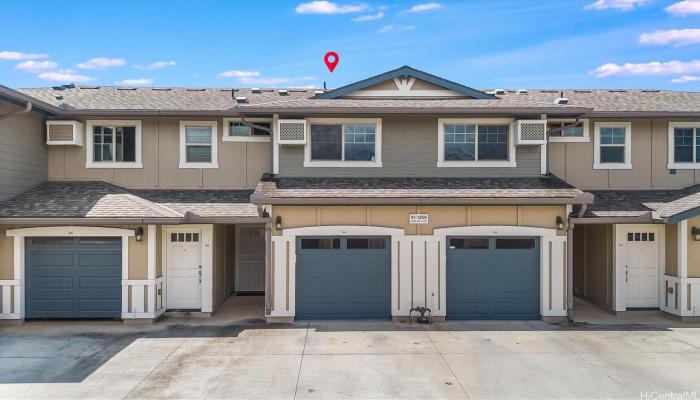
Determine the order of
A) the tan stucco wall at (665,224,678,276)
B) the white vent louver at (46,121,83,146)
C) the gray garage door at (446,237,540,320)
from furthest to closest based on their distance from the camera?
the white vent louver at (46,121,83,146) < the tan stucco wall at (665,224,678,276) < the gray garage door at (446,237,540,320)

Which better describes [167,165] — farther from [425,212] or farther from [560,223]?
[560,223]

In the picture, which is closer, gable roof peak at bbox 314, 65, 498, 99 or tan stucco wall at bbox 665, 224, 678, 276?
tan stucco wall at bbox 665, 224, 678, 276

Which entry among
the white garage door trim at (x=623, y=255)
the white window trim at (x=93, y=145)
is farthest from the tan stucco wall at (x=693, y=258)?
the white window trim at (x=93, y=145)

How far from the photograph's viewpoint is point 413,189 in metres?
10.6

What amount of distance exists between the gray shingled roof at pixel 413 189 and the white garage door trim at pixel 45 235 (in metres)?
3.29

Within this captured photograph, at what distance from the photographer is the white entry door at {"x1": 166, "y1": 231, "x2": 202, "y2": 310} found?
1120 centimetres

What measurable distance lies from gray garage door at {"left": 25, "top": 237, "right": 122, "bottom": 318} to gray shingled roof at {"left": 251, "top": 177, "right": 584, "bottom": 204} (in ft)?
12.5

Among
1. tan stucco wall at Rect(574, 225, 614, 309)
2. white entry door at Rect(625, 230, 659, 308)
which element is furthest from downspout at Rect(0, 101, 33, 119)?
white entry door at Rect(625, 230, 659, 308)

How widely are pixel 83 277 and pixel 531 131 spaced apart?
11.1 m

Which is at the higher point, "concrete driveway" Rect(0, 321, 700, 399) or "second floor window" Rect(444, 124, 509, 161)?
"second floor window" Rect(444, 124, 509, 161)

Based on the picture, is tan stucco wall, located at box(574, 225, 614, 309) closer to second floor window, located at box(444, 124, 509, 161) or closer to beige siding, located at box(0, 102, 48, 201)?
second floor window, located at box(444, 124, 509, 161)

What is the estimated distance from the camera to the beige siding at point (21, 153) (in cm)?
1051

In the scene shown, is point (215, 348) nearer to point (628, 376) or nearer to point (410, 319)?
point (410, 319)

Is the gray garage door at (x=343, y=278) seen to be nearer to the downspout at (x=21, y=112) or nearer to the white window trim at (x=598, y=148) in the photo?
the white window trim at (x=598, y=148)
